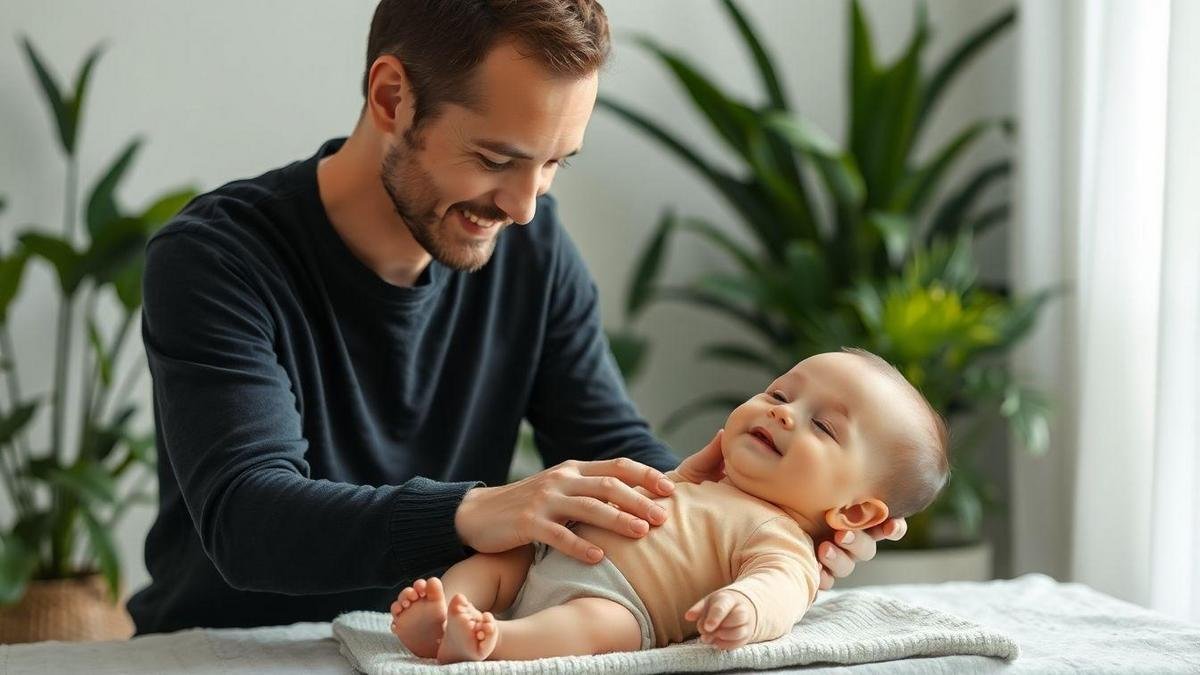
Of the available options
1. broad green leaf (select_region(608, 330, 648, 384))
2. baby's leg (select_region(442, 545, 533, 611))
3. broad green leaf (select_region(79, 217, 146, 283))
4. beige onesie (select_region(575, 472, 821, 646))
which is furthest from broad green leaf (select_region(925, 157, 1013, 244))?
baby's leg (select_region(442, 545, 533, 611))

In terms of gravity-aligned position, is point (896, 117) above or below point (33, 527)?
above

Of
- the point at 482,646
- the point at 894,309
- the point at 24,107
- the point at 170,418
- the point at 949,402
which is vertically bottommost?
the point at 949,402

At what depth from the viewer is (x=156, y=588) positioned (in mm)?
1711

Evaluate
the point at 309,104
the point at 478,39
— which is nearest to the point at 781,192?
the point at 309,104

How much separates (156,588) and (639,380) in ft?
6.22

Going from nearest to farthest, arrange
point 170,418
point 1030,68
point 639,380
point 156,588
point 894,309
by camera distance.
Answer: point 170,418, point 156,588, point 894,309, point 1030,68, point 639,380

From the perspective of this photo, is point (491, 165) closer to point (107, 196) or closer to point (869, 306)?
point (869, 306)

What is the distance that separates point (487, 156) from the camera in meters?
1.50

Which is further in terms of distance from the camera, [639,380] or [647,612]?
[639,380]

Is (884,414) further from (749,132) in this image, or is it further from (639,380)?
(639,380)

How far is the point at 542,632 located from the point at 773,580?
8.7 inches

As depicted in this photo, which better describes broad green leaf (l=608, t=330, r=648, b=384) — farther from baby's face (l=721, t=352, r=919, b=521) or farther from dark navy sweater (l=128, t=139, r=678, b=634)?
baby's face (l=721, t=352, r=919, b=521)

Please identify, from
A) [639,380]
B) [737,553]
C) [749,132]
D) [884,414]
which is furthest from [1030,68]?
[737,553]

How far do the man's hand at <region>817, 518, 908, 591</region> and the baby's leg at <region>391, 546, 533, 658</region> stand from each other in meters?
0.31
